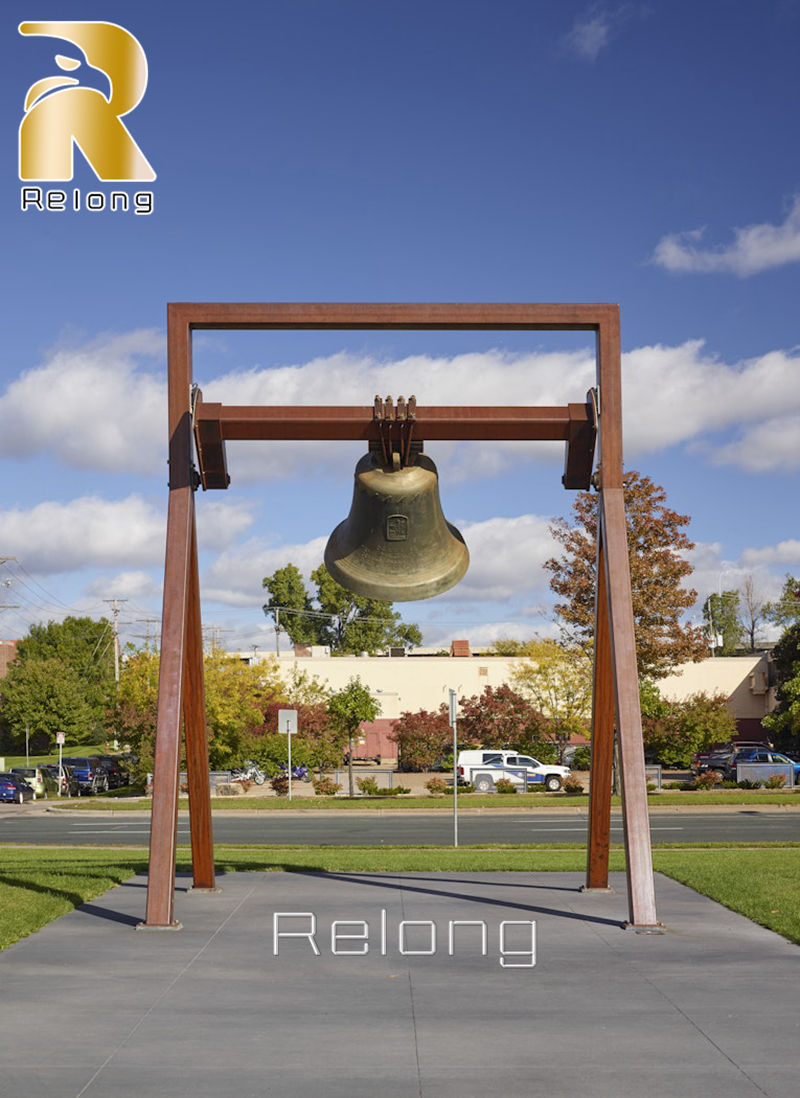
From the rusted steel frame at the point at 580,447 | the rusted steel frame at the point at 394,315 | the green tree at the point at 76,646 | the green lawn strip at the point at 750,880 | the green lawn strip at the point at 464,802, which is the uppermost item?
the green tree at the point at 76,646

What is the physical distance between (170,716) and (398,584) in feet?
8.27

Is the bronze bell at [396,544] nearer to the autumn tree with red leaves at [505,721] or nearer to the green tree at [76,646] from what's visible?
the autumn tree with red leaves at [505,721]

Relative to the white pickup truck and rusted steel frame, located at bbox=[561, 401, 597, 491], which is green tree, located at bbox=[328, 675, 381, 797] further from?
rusted steel frame, located at bbox=[561, 401, 597, 491]

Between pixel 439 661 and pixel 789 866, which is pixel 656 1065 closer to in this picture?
pixel 789 866

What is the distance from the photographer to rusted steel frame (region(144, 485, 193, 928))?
10.9 m

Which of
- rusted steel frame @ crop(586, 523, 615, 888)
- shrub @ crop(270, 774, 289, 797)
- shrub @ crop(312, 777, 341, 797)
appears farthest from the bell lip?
shrub @ crop(270, 774, 289, 797)

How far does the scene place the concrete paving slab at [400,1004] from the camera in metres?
6.20

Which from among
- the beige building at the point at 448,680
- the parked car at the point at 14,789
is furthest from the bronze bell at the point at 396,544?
the beige building at the point at 448,680

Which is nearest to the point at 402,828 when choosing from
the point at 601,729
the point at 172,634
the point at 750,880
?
the point at 750,880

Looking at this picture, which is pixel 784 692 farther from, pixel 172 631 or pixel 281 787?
pixel 172 631

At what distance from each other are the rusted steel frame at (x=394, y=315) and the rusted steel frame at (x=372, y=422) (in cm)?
81

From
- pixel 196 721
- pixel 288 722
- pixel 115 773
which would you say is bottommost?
pixel 115 773

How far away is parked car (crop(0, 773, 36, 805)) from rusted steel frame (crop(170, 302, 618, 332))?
37425 mm

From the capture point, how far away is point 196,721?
12.3m
